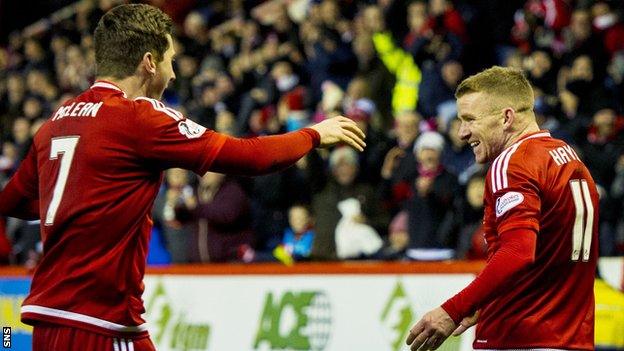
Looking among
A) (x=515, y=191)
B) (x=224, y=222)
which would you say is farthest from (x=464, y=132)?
(x=224, y=222)

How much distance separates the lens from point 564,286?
4871mm

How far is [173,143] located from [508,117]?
1.45 meters

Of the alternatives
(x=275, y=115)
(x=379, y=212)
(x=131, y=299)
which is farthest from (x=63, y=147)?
(x=275, y=115)

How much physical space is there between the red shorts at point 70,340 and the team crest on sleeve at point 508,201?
155cm

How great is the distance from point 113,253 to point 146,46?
805mm

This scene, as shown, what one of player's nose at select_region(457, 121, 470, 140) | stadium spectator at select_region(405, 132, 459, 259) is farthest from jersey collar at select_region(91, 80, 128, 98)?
stadium spectator at select_region(405, 132, 459, 259)

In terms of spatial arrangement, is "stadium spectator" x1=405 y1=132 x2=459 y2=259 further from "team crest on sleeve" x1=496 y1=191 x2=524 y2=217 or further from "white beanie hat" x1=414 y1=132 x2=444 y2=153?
"team crest on sleeve" x1=496 y1=191 x2=524 y2=217

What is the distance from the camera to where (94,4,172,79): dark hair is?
4.55 meters

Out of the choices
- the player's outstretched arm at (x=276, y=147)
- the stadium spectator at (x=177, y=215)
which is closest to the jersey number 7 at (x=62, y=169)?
the player's outstretched arm at (x=276, y=147)

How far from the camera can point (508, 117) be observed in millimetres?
4988

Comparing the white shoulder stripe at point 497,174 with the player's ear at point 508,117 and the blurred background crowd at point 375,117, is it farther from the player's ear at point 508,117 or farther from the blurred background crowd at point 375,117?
the blurred background crowd at point 375,117

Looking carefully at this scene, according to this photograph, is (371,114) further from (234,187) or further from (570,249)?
(570,249)

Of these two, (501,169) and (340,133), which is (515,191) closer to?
(501,169)

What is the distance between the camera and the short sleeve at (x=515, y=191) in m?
4.59
